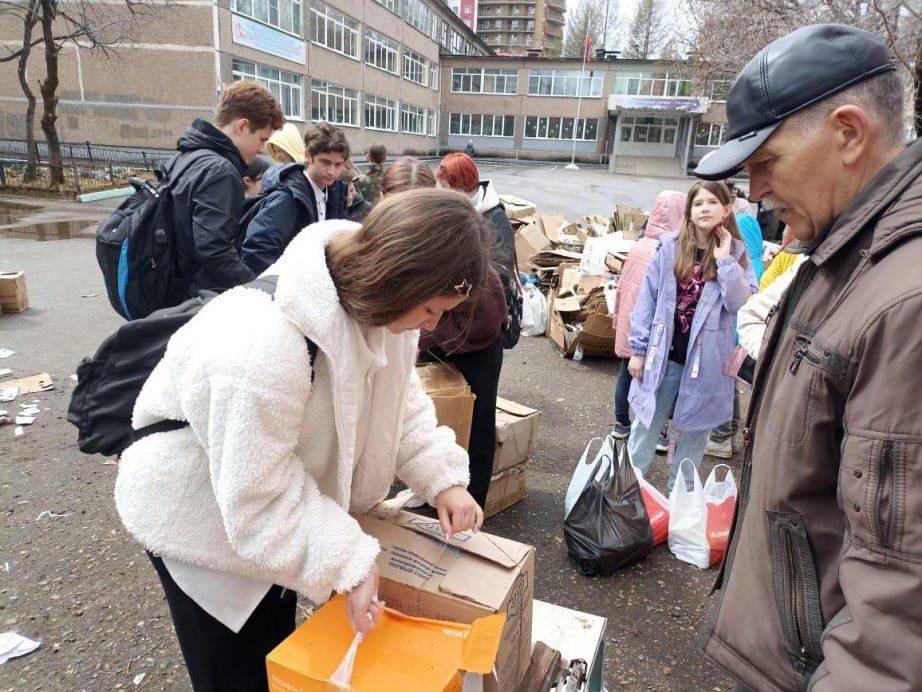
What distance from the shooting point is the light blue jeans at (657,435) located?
3.42 m

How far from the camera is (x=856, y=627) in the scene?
904mm

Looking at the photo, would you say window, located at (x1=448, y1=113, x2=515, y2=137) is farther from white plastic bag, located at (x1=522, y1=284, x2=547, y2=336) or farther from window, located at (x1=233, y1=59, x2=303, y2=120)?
white plastic bag, located at (x1=522, y1=284, x2=547, y2=336)

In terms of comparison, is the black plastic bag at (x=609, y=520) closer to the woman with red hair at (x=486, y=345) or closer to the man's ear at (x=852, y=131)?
the woman with red hair at (x=486, y=345)

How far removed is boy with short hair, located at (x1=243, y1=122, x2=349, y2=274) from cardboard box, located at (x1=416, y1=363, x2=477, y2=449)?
1.24m

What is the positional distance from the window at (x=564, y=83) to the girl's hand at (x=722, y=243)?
4602 centimetres

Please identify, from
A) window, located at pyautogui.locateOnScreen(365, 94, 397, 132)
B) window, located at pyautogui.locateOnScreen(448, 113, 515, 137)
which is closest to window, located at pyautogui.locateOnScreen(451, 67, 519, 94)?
window, located at pyautogui.locateOnScreen(448, 113, 515, 137)

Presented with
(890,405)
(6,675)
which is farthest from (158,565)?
(890,405)

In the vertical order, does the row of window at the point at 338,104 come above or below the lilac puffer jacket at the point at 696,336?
above

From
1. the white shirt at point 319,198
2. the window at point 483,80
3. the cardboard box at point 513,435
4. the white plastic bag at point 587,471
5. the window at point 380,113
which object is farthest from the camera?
the window at point 483,80

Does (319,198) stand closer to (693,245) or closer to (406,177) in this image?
(406,177)

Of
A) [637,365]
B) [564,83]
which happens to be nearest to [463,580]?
[637,365]

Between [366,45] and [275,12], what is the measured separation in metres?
9.22

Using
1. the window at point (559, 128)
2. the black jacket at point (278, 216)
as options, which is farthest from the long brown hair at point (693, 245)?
the window at point (559, 128)

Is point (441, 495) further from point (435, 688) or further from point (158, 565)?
point (158, 565)
